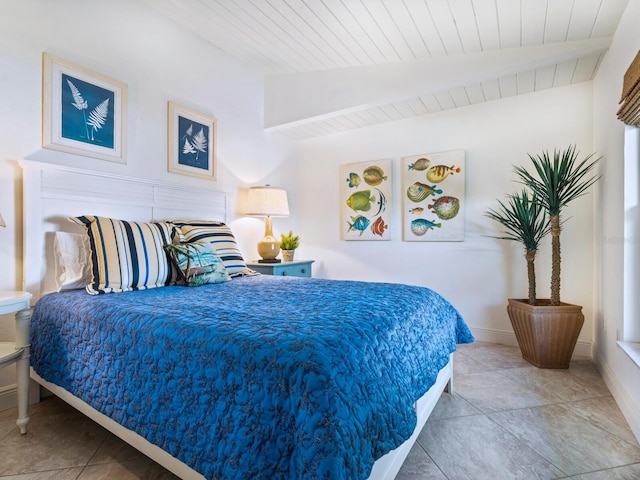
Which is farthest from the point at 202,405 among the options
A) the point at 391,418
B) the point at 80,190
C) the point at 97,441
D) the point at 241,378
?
the point at 80,190

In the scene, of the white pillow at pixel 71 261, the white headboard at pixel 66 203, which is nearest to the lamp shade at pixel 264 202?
the white headboard at pixel 66 203

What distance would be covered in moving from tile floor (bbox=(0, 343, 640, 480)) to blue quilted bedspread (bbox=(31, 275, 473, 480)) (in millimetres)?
291

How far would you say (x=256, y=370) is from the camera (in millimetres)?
928

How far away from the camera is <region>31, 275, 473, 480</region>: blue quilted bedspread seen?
85 centimetres

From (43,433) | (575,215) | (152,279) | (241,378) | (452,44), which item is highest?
(452,44)

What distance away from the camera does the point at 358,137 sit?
379cm

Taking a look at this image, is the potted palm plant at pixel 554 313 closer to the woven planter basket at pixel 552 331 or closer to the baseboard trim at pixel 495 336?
the woven planter basket at pixel 552 331

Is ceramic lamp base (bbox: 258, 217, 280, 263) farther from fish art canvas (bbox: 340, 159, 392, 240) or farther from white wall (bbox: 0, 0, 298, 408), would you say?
fish art canvas (bbox: 340, 159, 392, 240)

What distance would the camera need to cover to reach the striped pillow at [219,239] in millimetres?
2445

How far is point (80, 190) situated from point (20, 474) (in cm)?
152

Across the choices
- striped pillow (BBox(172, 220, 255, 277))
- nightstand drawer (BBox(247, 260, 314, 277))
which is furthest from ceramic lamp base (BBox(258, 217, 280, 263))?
striped pillow (BBox(172, 220, 255, 277))

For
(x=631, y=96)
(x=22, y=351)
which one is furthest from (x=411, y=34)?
(x=22, y=351)

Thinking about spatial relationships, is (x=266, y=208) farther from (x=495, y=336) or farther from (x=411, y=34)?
(x=495, y=336)

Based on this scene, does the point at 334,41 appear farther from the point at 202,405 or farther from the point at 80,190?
the point at 202,405
